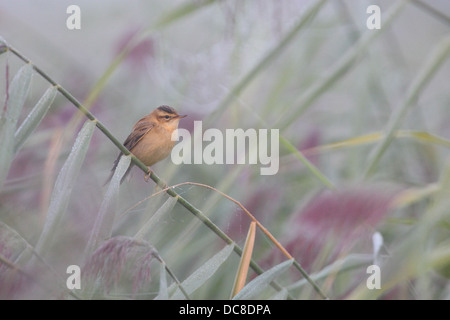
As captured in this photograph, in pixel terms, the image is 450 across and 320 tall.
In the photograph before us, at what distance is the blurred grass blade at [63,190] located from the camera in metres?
0.34

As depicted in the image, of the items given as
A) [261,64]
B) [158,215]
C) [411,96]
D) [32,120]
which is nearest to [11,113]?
[32,120]

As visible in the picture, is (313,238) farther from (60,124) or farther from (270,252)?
(60,124)

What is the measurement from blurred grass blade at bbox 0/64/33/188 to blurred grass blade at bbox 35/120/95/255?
0.12ft

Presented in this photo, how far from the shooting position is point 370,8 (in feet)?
2.02

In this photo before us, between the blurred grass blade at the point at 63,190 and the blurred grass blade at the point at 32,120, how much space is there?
0.03m

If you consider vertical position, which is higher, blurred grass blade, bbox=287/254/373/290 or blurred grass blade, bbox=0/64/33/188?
blurred grass blade, bbox=0/64/33/188

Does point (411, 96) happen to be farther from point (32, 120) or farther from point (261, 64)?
point (32, 120)

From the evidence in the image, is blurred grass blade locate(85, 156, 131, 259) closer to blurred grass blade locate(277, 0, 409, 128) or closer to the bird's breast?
the bird's breast

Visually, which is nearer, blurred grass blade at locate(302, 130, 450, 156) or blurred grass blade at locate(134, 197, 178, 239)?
blurred grass blade at locate(134, 197, 178, 239)

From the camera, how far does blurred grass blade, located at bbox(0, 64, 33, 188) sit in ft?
1.04

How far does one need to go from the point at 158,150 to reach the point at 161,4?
45 centimetres

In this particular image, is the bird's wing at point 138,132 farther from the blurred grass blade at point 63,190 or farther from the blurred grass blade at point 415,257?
the blurred grass blade at point 415,257

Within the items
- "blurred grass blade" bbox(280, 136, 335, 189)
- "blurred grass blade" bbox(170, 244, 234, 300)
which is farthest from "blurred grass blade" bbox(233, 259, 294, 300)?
"blurred grass blade" bbox(280, 136, 335, 189)

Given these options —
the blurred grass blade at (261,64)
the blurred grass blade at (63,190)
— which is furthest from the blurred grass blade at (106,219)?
the blurred grass blade at (261,64)
